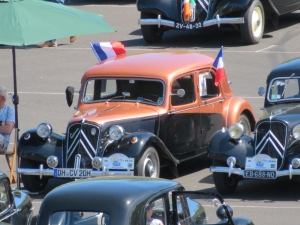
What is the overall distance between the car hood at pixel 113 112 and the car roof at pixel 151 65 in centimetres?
49

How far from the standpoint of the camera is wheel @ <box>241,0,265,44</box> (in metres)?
19.4

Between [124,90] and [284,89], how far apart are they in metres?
2.40

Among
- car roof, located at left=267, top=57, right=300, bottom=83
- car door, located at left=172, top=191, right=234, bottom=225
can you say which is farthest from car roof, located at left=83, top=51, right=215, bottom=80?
car door, located at left=172, top=191, right=234, bottom=225

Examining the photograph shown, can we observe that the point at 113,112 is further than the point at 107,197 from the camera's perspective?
Yes

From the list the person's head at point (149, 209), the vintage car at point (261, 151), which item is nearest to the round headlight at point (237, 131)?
the vintage car at point (261, 151)

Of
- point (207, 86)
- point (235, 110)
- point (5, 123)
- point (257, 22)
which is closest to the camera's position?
point (5, 123)

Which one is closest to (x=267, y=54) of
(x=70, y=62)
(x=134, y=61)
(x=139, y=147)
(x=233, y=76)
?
(x=233, y=76)

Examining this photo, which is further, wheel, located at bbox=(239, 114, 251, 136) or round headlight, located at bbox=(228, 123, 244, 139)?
wheel, located at bbox=(239, 114, 251, 136)

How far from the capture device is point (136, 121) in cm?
1116

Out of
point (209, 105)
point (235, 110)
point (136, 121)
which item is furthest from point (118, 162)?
point (235, 110)

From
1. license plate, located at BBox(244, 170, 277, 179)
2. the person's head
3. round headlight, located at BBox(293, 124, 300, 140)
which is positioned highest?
the person's head

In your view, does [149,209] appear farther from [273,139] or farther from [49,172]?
[49,172]

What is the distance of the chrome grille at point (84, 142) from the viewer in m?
10.7

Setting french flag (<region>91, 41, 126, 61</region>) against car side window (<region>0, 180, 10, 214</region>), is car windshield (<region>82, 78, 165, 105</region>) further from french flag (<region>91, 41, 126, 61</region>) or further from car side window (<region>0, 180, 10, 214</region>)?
car side window (<region>0, 180, 10, 214</region>)
